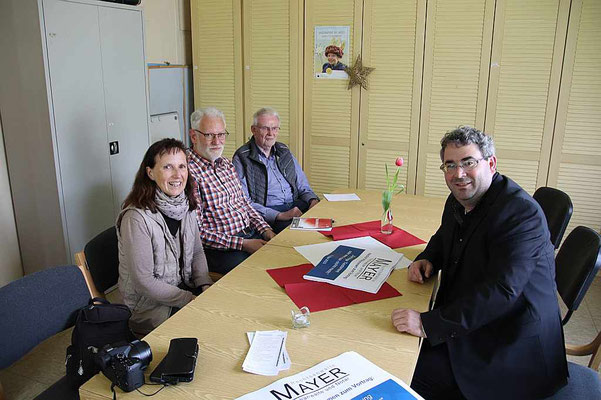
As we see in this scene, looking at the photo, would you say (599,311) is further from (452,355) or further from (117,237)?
(117,237)

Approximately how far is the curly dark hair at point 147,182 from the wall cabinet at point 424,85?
7.71ft

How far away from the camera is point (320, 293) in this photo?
1.72 m

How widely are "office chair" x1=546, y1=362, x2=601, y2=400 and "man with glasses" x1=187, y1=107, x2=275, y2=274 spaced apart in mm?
1542

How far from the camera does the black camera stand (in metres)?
1.17

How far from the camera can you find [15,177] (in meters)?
3.12

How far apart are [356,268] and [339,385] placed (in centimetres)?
75

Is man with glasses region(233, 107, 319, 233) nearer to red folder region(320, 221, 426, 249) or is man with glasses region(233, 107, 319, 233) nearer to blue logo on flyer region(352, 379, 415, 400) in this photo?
red folder region(320, 221, 426, 249)

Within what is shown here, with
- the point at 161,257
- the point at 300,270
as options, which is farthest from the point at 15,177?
the point at 300,270

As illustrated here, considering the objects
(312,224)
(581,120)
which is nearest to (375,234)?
(312,224)

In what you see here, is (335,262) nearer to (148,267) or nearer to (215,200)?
(148,267)

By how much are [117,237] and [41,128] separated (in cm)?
132

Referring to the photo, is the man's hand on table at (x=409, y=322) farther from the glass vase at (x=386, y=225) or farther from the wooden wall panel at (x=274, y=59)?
the wooden wall panel at (x=274, y=59)

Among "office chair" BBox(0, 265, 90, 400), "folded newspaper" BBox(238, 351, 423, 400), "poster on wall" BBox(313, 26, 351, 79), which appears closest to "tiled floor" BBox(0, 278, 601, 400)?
"office chair" BBox(0, 265, 90, 400)

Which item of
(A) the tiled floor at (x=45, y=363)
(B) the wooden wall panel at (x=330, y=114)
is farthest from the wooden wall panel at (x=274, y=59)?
(A) the tiled floor at (x=45, y=363)
